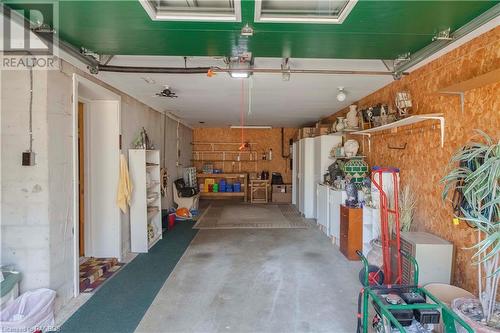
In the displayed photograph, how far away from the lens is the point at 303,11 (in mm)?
2027

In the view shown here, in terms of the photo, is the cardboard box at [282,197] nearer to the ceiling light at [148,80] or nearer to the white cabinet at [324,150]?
the white cabinet at [324,150]

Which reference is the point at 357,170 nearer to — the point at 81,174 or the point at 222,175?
the point at 81,174

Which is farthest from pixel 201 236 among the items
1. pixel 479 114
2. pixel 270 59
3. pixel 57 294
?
pixel 479 114

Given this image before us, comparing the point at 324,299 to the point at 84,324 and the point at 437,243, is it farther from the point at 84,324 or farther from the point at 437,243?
the point at 84,324

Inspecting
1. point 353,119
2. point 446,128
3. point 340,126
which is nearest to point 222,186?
point 340,126

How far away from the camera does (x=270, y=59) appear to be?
9.84ft

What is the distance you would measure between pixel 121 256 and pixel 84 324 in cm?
165

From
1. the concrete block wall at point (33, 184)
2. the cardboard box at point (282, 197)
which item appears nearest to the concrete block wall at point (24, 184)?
the concrete block wall at point (33, 184)

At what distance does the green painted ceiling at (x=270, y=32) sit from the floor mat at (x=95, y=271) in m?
2.55

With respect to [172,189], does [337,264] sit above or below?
below

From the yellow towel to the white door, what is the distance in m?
0.07

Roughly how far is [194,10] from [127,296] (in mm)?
2839

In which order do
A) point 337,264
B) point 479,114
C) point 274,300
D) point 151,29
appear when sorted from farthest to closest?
point 337,264 → point 274,300 → point 479,114 → point 151,29

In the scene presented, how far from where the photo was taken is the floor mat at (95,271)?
321 cm
